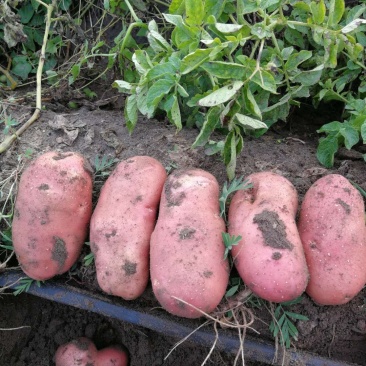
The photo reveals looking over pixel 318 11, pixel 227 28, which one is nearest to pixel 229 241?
pixel 227 28

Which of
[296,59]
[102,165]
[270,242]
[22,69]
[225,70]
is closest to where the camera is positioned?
[270,242]

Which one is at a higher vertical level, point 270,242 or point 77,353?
point 270,242

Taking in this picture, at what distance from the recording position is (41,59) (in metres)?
1.70

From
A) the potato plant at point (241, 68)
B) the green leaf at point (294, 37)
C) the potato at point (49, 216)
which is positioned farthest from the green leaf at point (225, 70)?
the potato at point (49, 216)

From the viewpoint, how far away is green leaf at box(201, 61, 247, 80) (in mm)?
1201

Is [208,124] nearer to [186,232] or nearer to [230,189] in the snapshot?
[230,189]

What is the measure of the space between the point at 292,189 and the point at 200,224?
0.28 metres

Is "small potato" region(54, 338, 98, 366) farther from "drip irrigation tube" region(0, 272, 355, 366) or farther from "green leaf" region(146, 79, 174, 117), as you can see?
"green leaf" region(146, 79, 174, 117)

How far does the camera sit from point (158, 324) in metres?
1.25

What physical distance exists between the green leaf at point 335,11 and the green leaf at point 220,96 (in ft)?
1.03

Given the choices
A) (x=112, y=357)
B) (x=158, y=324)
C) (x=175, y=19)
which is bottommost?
(x=112, y=357)

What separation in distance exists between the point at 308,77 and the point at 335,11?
188 mm

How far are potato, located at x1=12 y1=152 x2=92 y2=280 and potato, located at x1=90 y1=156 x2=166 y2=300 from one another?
0.07 meters

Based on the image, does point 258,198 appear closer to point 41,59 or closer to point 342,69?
point 342,69
